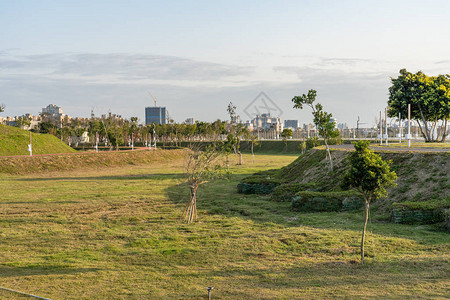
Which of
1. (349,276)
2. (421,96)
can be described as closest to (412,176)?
(349,276)

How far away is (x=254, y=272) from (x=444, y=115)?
57.4 metres

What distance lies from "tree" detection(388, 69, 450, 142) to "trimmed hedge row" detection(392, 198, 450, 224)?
42342 mm

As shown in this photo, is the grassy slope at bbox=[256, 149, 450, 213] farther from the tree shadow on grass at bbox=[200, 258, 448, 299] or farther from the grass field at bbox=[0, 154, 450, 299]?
the tree shadow on grass at bbox=[200, 258, 448, 299]

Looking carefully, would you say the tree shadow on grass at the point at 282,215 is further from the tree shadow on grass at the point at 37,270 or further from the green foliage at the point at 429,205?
the tree shadow on grass at the point at 37,270

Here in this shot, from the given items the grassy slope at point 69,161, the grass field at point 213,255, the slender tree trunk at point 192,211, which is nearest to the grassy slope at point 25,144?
the grassy slope at point 69,161

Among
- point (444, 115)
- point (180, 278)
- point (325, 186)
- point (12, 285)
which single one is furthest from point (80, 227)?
point (444, 115)

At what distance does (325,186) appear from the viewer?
3472 centimetres

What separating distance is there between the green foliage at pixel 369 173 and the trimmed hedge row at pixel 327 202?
9.99 m

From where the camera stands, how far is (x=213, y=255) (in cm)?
1736

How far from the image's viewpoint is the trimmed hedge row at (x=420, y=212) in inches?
878

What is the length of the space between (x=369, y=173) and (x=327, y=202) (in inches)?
440

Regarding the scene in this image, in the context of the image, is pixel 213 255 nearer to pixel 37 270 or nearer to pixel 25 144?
pixel 37 270

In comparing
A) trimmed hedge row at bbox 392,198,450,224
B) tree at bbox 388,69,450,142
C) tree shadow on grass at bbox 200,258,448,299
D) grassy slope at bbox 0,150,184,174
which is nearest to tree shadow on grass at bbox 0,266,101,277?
tree shadow on grass at bbox 200,258,448,299

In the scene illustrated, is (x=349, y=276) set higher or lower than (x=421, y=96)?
lower
